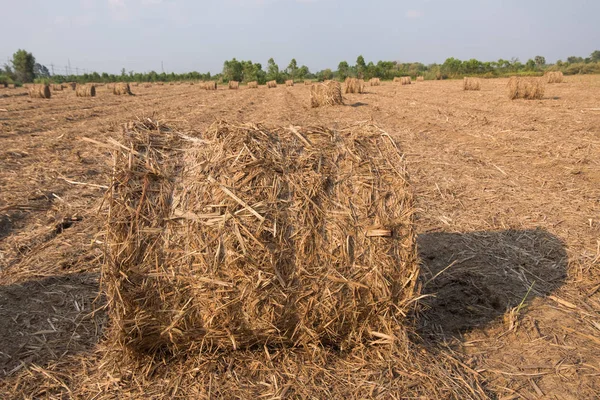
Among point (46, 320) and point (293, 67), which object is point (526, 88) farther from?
point (293, 67)

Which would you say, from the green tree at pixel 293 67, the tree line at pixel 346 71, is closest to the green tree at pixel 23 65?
the tree line at pixel 346 71

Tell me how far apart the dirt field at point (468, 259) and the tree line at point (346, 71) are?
4061 cm

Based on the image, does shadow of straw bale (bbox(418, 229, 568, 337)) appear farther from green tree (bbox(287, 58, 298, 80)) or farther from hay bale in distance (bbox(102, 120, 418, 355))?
green tree (bbox(287, 58, 298, 80))

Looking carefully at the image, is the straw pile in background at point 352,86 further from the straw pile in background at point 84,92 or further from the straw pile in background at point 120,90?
the straw pile in background at point 84,92

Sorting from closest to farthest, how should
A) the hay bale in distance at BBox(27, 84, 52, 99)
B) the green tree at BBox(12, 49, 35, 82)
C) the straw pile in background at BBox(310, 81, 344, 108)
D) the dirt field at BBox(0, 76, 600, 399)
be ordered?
1. the dirt field at BBox(0, 76, 600, 399)
2. the straw pile in background at BBox(310, 81, 344, 108)
3. the hay bale in distance at BBox(27, 84, 52, 99)
4. the green tree at BBox(12, 49, 35, 82)

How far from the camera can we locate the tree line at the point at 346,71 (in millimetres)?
49925

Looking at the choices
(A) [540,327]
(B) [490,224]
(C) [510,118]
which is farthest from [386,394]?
(C) [510,118]

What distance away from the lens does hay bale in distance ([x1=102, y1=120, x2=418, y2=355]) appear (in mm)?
2834

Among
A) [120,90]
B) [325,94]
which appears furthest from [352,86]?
[120,90]

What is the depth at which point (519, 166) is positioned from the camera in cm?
782

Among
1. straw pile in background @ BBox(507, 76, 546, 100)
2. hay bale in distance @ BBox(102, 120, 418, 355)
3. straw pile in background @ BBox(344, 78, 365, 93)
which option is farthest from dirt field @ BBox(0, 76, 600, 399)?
straw pile in background @ BBox(344, 78, 365, 93)

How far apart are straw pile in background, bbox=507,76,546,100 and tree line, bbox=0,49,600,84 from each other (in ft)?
94.7

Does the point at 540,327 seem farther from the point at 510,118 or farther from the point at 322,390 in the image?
the point at 510,118

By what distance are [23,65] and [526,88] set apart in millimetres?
70036
